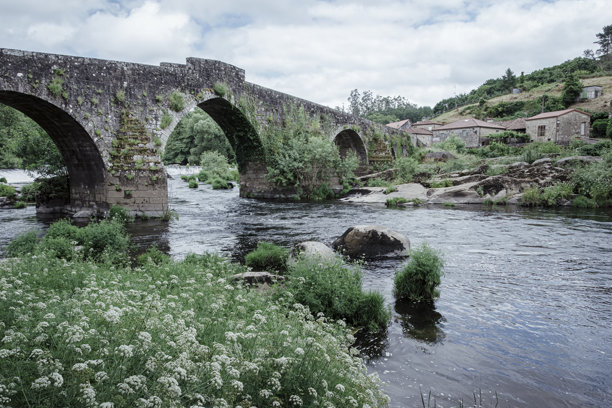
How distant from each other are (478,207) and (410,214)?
4.34 meters

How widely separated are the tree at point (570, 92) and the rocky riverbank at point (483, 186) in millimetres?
49206

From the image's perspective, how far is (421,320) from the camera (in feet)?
20.7

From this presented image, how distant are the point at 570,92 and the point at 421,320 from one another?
72.5 meters

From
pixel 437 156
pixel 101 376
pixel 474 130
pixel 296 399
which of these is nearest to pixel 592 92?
pixel 474 130

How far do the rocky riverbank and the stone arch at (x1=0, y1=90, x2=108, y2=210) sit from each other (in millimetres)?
12865

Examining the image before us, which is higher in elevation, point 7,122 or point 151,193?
point 7,122

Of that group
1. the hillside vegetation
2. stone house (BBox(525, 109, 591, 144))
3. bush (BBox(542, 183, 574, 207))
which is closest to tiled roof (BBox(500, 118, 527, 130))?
stone house (BBox(525, 109, 591, 144))

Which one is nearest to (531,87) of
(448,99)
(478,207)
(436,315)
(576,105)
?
(576,105)

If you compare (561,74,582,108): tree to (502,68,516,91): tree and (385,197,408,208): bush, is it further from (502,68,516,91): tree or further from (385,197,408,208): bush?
(385,197,408,208): bush

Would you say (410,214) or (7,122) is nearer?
(410,214)

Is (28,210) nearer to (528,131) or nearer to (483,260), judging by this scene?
(483,260)

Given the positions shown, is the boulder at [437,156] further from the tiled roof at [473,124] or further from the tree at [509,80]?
the tree at [509,80]

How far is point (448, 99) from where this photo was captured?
10275cm

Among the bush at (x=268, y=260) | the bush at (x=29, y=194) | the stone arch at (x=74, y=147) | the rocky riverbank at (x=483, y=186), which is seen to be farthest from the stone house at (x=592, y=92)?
the bush at (x=268, y=260)
